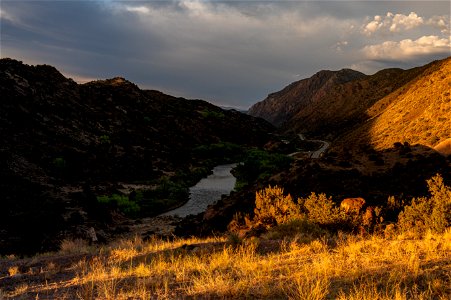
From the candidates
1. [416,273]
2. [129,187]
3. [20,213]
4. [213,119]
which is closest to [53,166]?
[129,187]

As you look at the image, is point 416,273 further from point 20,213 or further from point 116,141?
point 116,141

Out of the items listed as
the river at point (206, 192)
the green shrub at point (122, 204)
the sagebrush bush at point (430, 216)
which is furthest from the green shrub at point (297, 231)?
the green shrub at point (122, 204)

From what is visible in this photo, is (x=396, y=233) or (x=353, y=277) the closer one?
(x=353, y=277)

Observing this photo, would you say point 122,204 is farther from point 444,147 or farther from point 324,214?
point 444,147

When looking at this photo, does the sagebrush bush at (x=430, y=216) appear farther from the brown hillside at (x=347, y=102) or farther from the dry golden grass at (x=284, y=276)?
the brown hillside at (x=347, y=102)

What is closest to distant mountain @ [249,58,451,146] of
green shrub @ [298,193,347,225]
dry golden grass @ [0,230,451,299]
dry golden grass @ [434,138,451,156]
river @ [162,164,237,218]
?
dry golden grass @ [434,138,451,156]

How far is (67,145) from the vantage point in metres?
40.6

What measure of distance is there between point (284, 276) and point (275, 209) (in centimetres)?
890

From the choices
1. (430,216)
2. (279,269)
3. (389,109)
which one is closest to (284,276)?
(279,269)

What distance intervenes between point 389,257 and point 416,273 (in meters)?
1.31

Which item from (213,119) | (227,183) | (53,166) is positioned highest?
(213,119)

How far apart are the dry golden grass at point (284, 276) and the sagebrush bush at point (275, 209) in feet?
14.5

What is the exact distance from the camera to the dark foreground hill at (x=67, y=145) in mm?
22375

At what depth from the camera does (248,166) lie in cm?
3994
